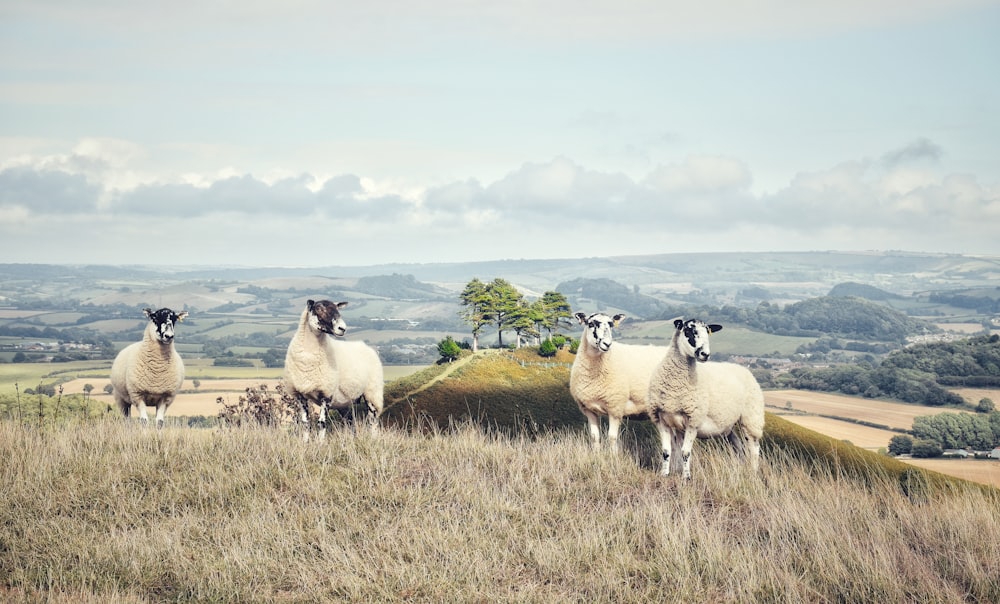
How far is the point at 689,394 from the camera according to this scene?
14.6 metres

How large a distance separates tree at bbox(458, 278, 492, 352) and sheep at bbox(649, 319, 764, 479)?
20.8 metres

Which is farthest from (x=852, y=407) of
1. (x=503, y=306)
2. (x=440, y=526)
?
(x=440, y=526)

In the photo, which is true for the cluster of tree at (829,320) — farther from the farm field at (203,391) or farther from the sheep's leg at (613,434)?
the sheep's leg at (613,434)

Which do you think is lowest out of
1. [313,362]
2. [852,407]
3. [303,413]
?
[852,407]

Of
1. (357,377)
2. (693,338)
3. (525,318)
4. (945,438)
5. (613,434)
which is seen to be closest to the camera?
(693,338)

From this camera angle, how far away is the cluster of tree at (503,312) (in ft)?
118

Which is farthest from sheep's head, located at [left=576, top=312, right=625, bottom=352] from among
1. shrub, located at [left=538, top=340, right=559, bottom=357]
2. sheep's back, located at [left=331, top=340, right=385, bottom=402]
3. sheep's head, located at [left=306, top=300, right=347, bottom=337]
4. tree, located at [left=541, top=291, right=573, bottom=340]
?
tree, located at [left=541, top=291, right=573, bottom=340]

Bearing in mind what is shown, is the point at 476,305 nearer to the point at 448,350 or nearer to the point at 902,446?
the point at 448,350

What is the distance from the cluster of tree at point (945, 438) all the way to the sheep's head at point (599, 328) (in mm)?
26932

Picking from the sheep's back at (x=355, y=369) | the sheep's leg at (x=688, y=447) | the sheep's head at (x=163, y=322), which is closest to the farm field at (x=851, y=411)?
the sheep's back at (x=355, y=369)

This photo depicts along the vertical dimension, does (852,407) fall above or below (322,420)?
below

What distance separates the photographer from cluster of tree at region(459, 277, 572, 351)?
3606 centimetres

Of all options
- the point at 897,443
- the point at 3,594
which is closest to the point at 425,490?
the point at 3,594

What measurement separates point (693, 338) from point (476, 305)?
23.6 metres
